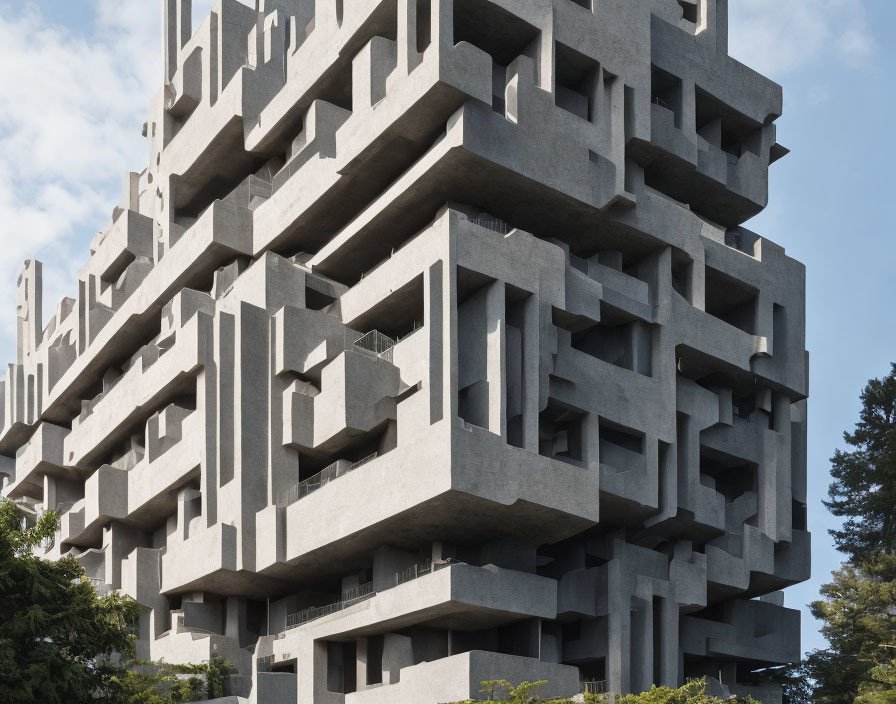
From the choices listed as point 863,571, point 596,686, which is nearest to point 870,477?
point 863,571

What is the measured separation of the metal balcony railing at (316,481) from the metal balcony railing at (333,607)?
10.7 ft

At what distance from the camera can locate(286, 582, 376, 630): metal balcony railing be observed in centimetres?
3838

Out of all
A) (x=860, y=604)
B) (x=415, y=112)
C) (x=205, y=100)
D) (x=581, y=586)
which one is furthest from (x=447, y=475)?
(x=205, y=100)

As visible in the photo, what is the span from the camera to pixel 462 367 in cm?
3688

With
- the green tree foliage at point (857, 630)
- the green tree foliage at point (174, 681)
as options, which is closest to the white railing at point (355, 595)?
the green tree foliage at point (174, 681)

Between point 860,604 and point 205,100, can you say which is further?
point 205,100

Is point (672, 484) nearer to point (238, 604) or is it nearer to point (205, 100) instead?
point (238, 604)

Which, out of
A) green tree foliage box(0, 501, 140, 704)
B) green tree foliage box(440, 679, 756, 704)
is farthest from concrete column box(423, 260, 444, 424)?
green tree foliage box(0, 501, 140, 704)

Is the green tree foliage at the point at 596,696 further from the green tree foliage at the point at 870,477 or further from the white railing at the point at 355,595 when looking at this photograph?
the green tree foliage at the point at 870,477

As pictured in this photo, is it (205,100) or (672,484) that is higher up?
(205,100)

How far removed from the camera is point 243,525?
131 ft

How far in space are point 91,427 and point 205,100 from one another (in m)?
13.8

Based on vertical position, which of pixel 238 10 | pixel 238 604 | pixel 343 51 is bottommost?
pixel 238 604

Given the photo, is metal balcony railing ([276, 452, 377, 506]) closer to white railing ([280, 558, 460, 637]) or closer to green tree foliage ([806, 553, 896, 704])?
Answer: white railing ([280, 558, 460, 637])
